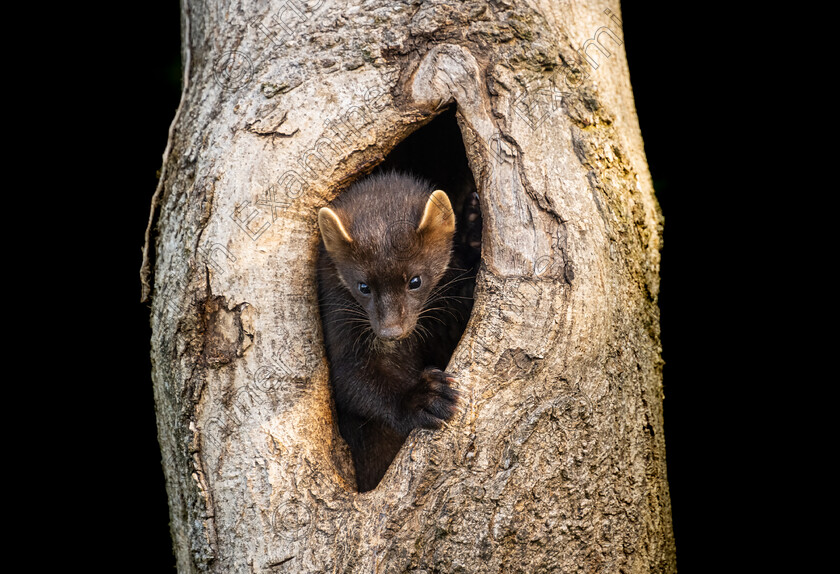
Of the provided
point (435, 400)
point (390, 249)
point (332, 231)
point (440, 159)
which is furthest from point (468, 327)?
point (440, 159)

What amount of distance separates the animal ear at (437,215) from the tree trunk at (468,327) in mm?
222

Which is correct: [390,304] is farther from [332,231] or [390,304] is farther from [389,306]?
[332,231]

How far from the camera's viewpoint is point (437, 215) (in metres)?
3.06

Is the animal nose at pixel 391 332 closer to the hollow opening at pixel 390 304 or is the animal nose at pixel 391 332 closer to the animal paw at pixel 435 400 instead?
the hollow opening at pixel 390 304

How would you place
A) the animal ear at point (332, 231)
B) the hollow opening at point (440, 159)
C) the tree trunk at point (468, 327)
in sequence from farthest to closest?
the hollow opening at point (440, 159) < the animal ear at point (332, 231) < the tree trunk at point (468, 327)

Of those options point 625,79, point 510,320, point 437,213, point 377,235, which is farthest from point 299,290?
point 625,79

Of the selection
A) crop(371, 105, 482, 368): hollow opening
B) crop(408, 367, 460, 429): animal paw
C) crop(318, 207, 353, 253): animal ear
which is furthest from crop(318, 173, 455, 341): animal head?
crop(371, 105, 482, 368): hollow opening

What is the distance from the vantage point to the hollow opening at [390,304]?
9.73 feet

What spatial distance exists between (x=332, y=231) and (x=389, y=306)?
37cm

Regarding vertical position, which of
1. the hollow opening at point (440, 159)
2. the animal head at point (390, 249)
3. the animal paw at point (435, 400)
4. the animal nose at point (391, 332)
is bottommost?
the animal paw at point (435, 400)

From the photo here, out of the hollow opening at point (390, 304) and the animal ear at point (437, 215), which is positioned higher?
the animal ear at point (437, 215)

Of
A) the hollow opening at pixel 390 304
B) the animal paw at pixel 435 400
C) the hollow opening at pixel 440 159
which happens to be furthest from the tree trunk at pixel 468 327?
the hollow opening at pixel 440 159

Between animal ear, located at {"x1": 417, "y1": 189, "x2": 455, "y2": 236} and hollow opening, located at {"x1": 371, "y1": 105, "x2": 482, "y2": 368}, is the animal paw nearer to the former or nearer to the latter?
animal ear, located at {"x1": 417, "y1": 189, "x2": 455, "y2": 236}

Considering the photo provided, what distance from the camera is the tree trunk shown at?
2.65 metres
